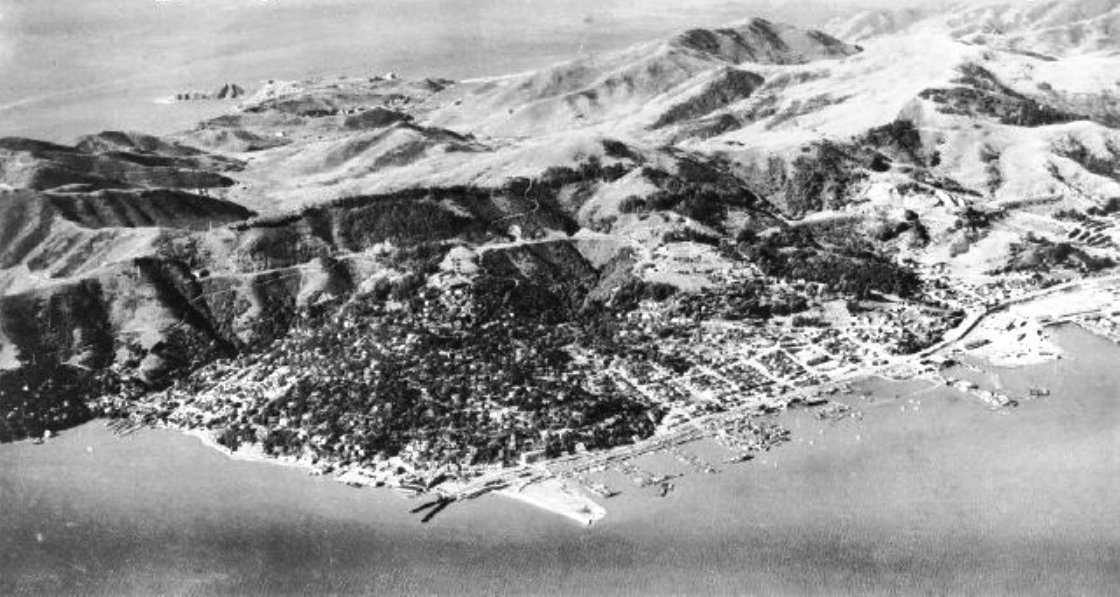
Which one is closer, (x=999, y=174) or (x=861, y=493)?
(x=861, y=493)

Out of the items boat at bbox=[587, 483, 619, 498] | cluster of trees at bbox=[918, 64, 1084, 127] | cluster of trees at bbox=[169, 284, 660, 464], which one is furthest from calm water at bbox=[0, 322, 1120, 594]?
cluster of trees at bbox=[918, 64, 1084, 127]

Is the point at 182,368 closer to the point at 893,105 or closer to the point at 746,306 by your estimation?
the point at 746,306

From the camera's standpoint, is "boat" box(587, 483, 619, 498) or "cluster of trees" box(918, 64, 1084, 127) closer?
"boat" box(587, 483, 619, 498)

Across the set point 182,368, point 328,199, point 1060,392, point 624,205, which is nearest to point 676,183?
point 624,205

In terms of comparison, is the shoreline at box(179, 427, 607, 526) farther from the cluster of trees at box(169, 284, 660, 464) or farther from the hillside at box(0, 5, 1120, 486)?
the cluster of trees at box(169, 284, 660, 464)

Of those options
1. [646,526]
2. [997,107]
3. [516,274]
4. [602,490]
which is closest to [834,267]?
[516,274]

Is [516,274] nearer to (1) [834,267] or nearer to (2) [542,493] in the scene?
(1) [834,267]

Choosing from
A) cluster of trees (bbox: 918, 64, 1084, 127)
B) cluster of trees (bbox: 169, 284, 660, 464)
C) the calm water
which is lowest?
the calm water

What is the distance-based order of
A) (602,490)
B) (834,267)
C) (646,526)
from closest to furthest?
1. (646,526)
2. (602,490)
3. (834,267)

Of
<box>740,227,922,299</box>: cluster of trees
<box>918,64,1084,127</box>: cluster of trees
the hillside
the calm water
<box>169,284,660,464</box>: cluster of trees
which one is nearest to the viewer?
the calm water
